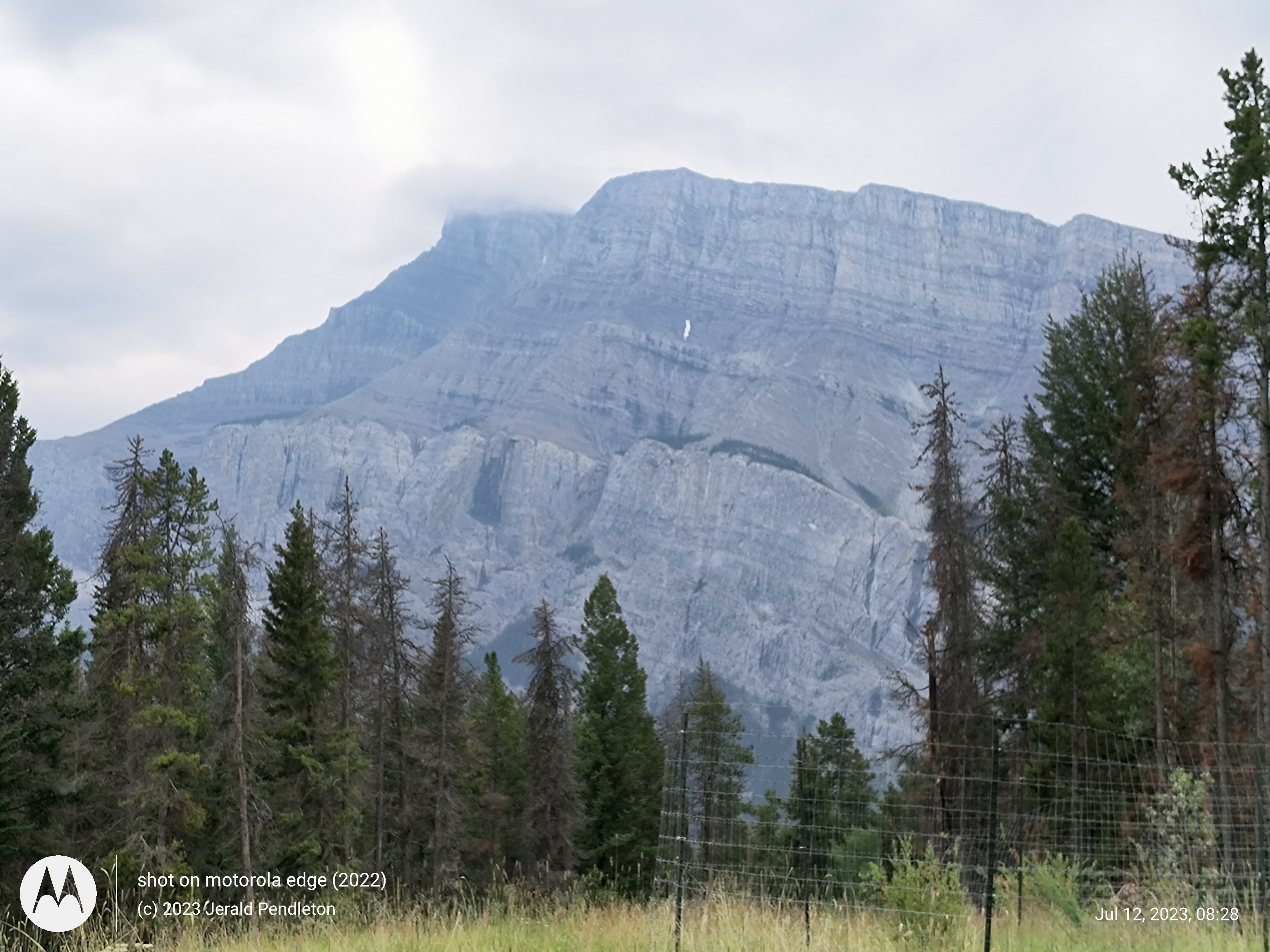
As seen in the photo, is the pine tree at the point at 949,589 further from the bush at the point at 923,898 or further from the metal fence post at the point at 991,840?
the metal fence post at the point at 991,840

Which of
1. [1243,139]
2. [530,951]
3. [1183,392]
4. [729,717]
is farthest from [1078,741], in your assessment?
[729,717]

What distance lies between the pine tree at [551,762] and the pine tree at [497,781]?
3.01 feet

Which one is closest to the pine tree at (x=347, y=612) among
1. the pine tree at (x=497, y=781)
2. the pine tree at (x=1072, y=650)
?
the pine tree at (x=497, y=781)

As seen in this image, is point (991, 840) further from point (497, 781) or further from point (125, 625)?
point (497, 781)

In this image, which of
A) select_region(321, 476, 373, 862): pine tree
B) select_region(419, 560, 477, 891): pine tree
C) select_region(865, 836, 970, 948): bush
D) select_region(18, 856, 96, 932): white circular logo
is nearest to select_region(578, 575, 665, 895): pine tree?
select_region(419, 560, 477, 891): pine tree

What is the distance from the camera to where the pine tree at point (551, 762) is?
3978 cm

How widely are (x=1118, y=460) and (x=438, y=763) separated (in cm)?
2175

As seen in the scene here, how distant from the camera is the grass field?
8.80 meters

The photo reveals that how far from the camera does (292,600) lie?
96.9 feet

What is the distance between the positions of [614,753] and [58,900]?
37621mm

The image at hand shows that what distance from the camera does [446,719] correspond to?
3694cm

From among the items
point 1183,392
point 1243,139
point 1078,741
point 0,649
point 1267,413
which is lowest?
point 1078,741

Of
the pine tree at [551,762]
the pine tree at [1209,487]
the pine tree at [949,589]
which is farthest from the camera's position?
the pine tree at [551,762]

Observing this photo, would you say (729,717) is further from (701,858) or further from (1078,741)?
(701,858)
